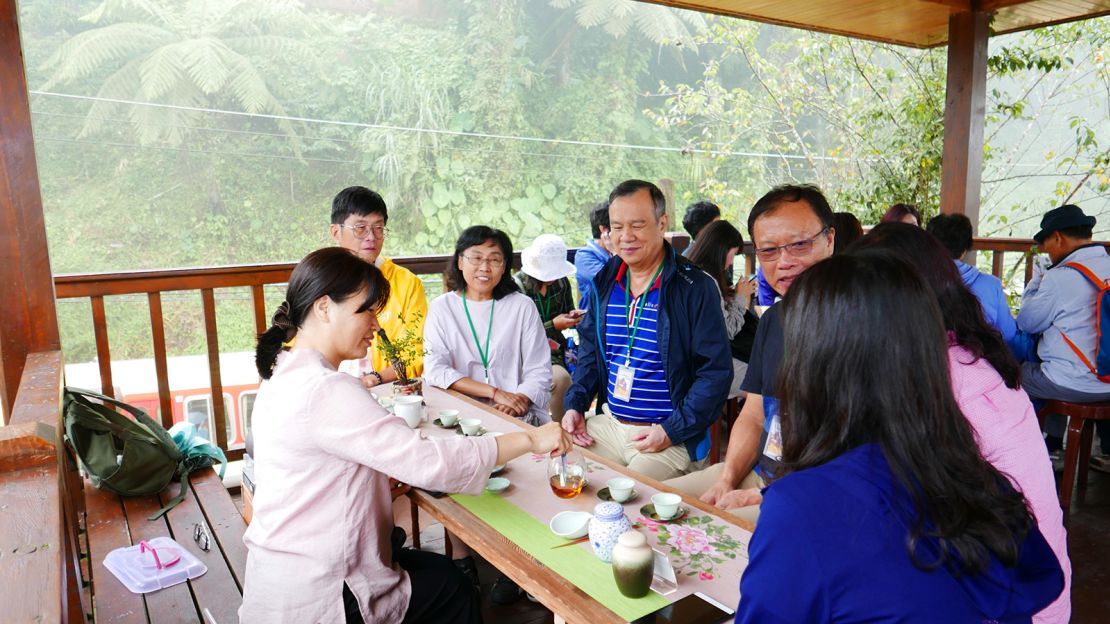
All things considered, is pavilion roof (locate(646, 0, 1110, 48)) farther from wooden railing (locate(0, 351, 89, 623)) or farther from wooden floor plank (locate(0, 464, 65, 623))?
wooden floor plank (locate(0, 464, 65, 623))

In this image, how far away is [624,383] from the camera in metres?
2.64

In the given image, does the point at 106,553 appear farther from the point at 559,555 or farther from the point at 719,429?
the point at 719,429

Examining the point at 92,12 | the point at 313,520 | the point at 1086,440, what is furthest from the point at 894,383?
the point at 92,12

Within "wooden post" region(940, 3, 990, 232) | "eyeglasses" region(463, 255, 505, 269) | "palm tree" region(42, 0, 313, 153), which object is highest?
"palm tree" region(42, 0, 313, 153)

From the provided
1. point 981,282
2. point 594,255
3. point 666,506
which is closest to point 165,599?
point 666,506

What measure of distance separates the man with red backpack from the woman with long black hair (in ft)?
9.08

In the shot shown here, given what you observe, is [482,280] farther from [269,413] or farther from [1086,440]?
[1086,440]

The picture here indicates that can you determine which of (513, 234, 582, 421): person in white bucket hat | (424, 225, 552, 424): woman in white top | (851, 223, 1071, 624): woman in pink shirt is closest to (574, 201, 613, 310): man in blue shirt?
(513, 234, 582, 421): person in white bucket hat

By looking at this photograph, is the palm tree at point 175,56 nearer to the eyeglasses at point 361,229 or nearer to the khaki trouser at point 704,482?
the eyeglasses at point 361,229

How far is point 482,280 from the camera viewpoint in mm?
2938

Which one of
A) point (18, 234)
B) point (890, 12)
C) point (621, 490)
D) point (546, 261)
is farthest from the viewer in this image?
point (890, 12)

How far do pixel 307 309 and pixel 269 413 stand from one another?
0.83ft

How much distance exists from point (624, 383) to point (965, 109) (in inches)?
147

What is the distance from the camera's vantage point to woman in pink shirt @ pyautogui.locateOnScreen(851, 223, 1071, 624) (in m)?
1.34
